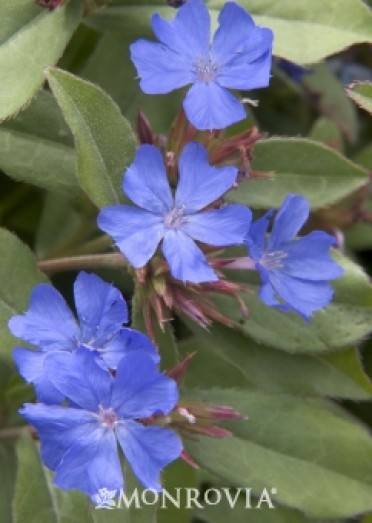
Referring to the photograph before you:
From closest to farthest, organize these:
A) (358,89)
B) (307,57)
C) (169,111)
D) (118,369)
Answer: (118,369) < (358,89) < (307,57) < (169,111)

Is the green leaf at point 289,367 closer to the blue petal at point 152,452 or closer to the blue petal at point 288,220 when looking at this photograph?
the blue petal at point 288,220

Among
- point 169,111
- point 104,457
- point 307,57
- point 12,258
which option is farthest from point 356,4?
point 104,457

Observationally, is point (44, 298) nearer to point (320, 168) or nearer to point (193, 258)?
point (193, 258)

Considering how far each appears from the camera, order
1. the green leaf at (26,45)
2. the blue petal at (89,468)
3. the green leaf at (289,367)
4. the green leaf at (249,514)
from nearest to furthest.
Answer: the blue petal at (89,468) < the green leaf at (26,45) < the green leaf at (289,367) < the green leaf at (249,514)

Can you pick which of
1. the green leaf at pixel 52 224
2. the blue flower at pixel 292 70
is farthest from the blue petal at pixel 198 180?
the blue flower at pixel 292 70

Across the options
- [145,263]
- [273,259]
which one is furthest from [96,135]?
[273,259]

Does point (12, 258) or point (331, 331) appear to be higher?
point (12, 258)

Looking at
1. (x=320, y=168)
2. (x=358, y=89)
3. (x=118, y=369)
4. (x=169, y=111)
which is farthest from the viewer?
(x=169, y=111)
